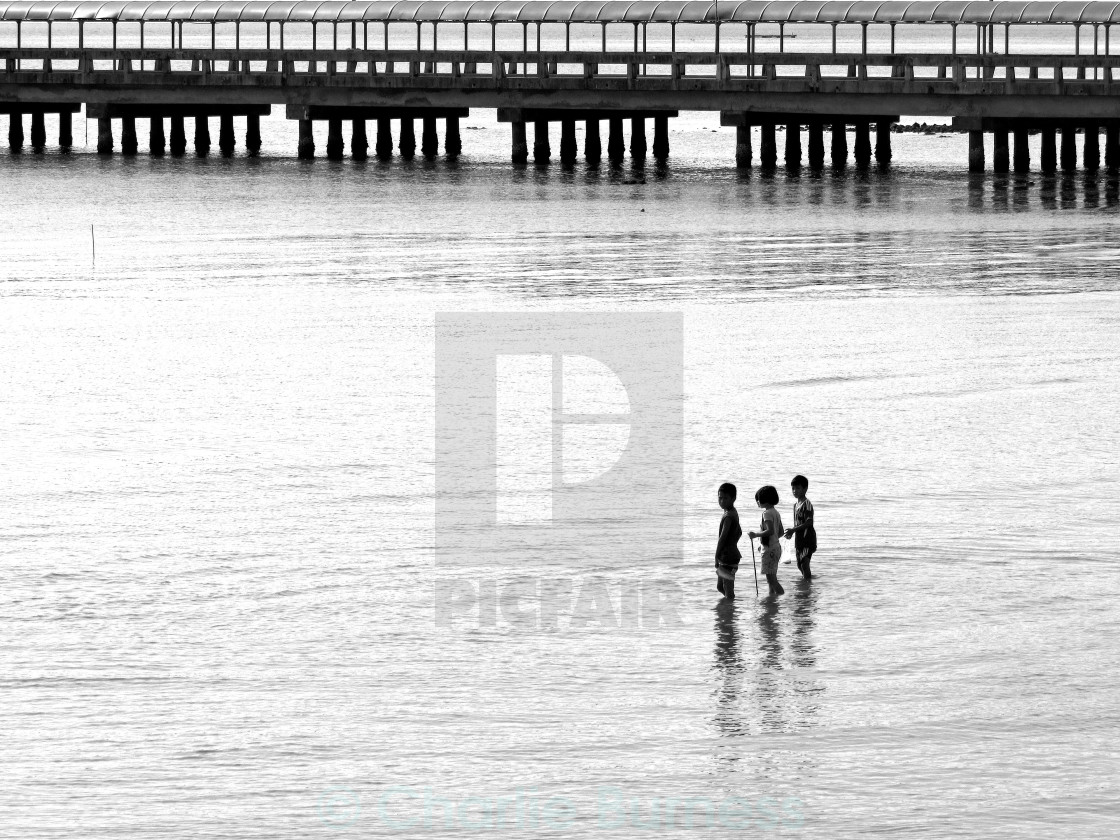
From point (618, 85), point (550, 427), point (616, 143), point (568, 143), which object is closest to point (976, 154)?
point (618, 85)

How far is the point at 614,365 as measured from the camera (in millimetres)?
22594

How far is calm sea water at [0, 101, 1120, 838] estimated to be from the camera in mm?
10266

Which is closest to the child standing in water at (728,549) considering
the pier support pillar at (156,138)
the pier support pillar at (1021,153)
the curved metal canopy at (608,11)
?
the curved metal canopy at (608,11)

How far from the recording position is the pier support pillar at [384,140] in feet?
223

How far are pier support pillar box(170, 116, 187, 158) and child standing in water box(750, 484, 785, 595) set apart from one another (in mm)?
60855

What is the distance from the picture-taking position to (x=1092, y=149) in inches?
2336

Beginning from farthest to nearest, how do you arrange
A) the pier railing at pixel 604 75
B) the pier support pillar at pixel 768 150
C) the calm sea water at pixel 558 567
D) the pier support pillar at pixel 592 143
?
the pier support pillar at pixel 592 143, the pier support pillar at pixel 768 150, the pier railing at pixel 604 75, the calm sea water at pixel 558 567

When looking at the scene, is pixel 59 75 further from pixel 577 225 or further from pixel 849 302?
pixel 849 302

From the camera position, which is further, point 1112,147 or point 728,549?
point 1112,147

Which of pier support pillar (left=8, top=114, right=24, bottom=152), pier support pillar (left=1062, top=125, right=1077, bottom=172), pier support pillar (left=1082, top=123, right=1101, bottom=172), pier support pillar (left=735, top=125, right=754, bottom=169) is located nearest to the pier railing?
pier support pillar (left=1082, top=123, right=1101, bottom=172)

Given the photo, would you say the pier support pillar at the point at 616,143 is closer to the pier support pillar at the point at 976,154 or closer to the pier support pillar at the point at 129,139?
the pier support pillar at the point at 976,154

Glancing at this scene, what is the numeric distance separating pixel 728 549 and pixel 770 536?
1.01ft

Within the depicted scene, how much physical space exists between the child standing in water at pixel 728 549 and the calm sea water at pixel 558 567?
8.4 inches

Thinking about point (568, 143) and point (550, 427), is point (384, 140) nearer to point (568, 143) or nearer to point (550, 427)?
point (568, 143)
